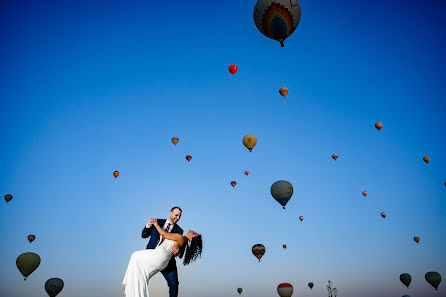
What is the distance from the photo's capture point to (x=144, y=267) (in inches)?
178

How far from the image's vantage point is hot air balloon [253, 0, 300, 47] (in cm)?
1477

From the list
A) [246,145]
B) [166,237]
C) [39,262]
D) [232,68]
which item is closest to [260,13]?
[232,68]

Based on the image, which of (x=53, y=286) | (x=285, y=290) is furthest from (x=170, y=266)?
(x=53, y=286)

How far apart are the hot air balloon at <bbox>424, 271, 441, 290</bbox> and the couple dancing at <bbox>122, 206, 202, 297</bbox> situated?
41344 millimetres

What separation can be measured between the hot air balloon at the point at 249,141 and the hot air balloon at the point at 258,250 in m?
10.6

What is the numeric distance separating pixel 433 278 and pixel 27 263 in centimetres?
4494

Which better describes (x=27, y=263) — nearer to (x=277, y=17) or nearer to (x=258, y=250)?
(x=258, y=250)

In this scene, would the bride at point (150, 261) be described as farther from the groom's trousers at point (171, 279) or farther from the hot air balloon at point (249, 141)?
the hot air balloon at point (249, 141)

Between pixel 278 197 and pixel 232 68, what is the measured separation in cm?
1198

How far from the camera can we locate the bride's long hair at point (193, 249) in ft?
16.8

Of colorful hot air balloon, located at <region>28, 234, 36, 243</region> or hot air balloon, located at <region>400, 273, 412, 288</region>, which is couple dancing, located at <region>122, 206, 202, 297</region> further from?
hot air balloon, located at <region>400, 273, 412, 288</region>

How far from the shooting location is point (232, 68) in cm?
2456

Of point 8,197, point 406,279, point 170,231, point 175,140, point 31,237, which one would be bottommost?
point 406,279

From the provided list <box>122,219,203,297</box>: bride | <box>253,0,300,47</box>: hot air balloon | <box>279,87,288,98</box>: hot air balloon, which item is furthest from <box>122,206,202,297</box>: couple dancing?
<box>279,87,288,98</box>: hot air balloon
